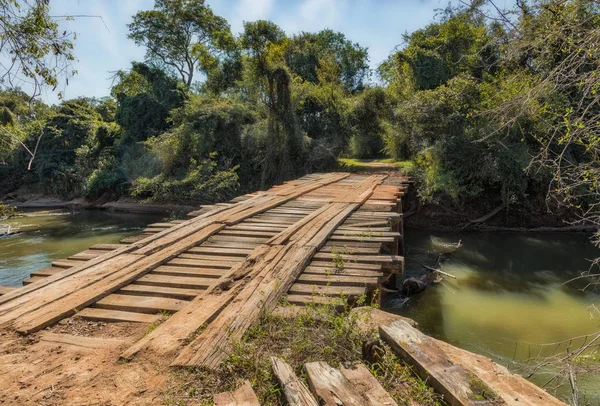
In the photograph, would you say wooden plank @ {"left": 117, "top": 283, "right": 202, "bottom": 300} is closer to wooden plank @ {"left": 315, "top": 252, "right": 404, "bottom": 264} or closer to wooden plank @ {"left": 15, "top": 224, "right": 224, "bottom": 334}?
wooden plank @ {"left": 15, "top": 224, "right": 224, "bottom": 334}

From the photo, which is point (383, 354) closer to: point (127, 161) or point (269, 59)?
point (269, 59)

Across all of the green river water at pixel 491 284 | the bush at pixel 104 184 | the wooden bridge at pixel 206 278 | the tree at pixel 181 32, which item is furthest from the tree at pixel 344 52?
the wooden bridge at pixel 206 278

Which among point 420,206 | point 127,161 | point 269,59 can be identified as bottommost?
point 420,206

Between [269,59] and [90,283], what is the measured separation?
543 inches

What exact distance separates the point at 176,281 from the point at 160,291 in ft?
0.70

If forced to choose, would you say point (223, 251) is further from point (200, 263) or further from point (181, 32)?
point (181, 32)

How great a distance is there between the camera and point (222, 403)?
1779 mm

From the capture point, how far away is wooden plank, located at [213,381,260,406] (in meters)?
1.78

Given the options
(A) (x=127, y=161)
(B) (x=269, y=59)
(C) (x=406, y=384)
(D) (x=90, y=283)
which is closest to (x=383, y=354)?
(C) (x=406, y=384)

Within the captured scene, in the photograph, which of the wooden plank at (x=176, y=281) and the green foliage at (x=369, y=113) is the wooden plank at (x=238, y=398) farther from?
the green foliage at (x=369, y=113)

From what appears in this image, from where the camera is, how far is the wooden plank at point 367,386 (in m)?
1.82

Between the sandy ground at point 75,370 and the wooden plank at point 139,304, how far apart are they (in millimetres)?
278

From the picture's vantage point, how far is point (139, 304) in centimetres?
292

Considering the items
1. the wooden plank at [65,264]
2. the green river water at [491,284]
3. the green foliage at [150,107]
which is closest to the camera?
the wooden plank at [65,264]
